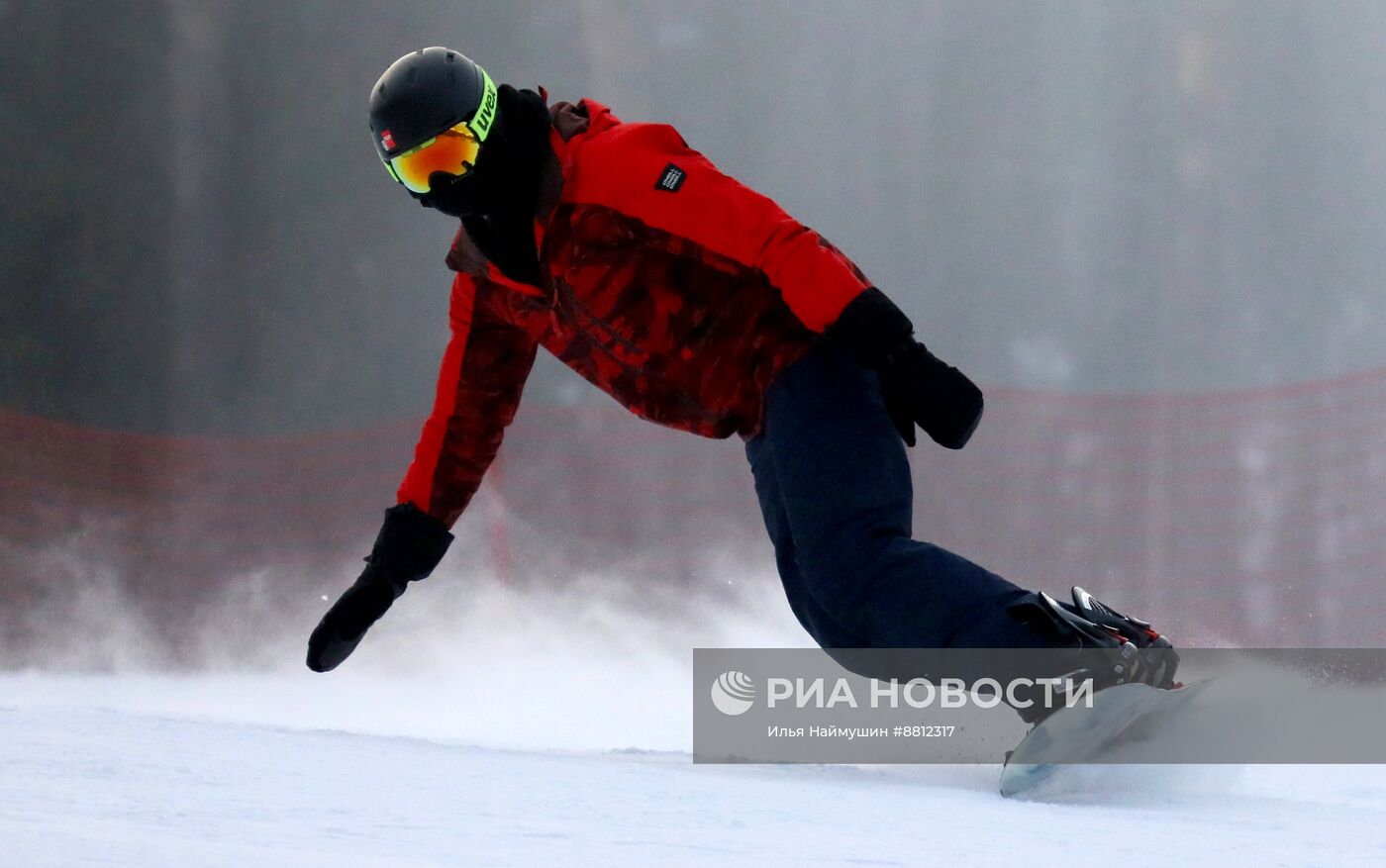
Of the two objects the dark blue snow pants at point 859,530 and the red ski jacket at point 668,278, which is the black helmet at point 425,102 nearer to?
the red ski jacket at point 668,278

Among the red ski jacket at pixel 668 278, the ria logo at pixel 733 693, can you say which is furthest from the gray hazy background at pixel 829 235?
the red ski jacket at pixel 668 278

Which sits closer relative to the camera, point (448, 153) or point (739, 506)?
point (448, 153)

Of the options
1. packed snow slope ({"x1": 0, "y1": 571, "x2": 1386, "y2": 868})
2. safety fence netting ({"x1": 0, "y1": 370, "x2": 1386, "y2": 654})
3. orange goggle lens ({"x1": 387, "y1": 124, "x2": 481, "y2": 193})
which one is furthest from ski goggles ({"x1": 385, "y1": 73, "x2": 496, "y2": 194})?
safety fence netting ({"x1": 0, "y1": 370, "x2": 1386, "y2": 654})

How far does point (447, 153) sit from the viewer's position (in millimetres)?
1355

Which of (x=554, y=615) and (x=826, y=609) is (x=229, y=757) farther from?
(x=554, y=615)

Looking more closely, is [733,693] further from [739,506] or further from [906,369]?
[739,506]

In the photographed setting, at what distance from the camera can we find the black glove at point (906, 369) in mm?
1251

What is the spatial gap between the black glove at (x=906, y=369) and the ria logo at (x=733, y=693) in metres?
0.57

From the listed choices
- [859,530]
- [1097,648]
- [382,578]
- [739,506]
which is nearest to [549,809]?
[859,530]

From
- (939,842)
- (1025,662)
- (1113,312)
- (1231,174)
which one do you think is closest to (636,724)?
(1025,662)

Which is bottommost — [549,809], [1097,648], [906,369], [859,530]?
[549,809]

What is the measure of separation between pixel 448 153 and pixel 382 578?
0.59 meters

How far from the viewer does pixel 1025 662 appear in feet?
3.84

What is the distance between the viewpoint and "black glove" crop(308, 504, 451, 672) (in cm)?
159
